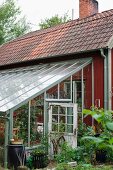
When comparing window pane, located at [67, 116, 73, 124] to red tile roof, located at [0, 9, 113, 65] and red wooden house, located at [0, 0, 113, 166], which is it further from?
red tile roof, located at [0, 9, 113, 65]

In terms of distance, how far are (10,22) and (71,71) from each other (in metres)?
23.3

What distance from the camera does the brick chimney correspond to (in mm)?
16438

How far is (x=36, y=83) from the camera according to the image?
9953 millimetres

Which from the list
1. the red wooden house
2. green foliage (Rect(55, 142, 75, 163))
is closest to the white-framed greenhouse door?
the red wooden house

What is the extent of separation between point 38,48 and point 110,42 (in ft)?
15.3

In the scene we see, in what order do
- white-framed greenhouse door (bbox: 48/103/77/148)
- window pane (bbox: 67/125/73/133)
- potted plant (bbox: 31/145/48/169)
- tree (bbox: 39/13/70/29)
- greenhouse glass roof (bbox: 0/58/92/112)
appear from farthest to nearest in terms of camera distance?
1. tree (bbox: 39/13/70/29)
2. window pane (bbox: 67/125/73/133)
3. white-framed greenhouse door (bbox: 48/103/77/148)
4. greenhouse glass roof (bbox: 0/58/92/112)
5. potted plant (bbox: 31/145/48/169)

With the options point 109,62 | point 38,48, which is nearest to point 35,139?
point 109,62

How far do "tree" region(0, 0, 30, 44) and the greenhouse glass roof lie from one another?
65.6 ft

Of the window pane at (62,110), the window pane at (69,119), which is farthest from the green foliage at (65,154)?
the window pane at (62,110)

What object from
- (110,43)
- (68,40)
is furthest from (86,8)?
(110,43)

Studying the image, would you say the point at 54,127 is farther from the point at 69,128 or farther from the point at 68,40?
the point at 68,40

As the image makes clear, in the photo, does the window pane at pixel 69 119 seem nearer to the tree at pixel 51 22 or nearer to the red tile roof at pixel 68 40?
the red tile roof at pixel 68 40

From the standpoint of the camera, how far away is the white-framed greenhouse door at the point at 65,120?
956 centimetres

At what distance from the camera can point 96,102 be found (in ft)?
36.5
